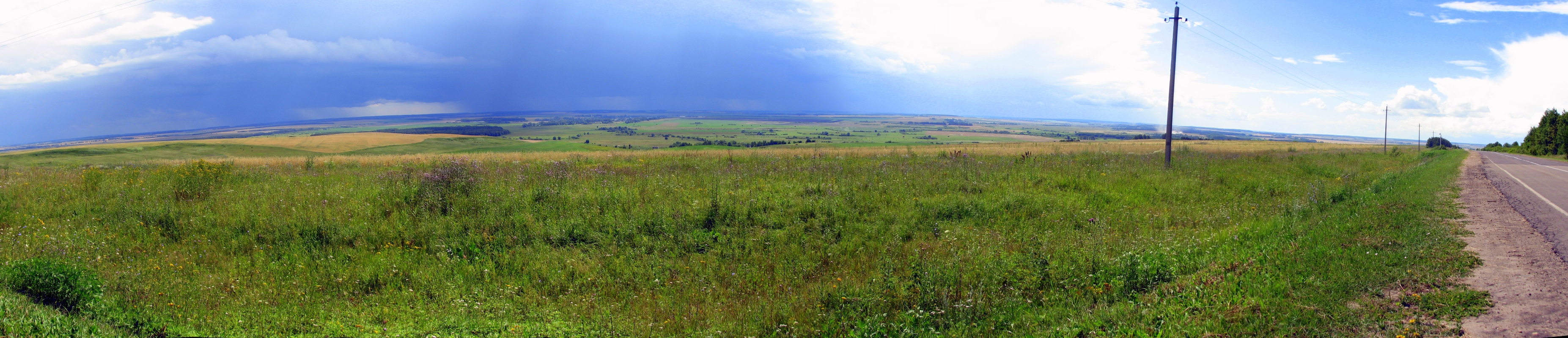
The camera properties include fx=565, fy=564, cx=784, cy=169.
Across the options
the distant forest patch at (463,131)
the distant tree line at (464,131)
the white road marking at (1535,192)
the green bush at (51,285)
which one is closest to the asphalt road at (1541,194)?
the white road marking at (1535,192)

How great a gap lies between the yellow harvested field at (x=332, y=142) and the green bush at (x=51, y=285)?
51124 millimetres

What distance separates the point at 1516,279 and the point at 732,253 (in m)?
8.23

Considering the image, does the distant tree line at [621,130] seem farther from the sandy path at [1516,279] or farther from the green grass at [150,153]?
the sandy path at [1516,279]

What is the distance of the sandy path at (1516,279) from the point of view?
4.34 meters

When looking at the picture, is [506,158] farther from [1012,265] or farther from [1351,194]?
[1351,194]

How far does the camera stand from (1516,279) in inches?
215

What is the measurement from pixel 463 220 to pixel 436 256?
126cm

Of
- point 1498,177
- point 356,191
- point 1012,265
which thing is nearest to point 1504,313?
point 1012,265

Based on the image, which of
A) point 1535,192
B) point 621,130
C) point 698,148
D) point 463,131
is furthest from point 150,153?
point 621,130

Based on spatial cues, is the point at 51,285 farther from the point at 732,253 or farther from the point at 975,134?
the point at 975,134

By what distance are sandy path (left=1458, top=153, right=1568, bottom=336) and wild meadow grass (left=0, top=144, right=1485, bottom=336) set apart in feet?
0.71

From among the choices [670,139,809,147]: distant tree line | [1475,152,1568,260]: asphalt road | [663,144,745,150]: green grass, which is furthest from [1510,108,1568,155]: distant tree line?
[670,139,809,147]: distant tree line

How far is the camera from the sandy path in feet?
14.2

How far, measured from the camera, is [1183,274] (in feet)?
21.1
